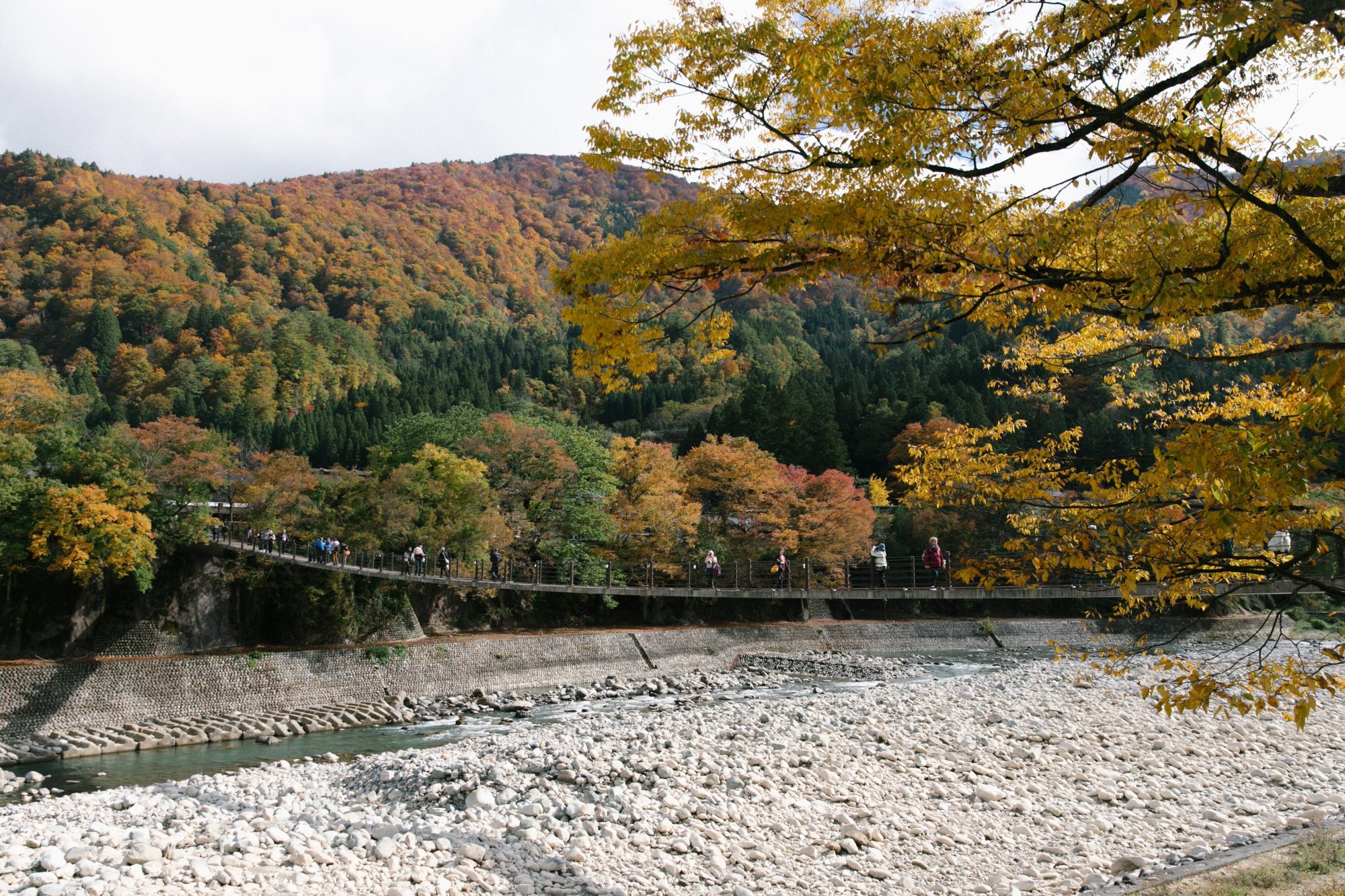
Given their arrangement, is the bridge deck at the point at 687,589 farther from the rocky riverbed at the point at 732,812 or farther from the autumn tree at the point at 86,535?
the rocky riverbed at the point at 732,812

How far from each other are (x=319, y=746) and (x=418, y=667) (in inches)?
235

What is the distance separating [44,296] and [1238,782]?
7968 cm

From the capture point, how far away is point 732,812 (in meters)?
7.69

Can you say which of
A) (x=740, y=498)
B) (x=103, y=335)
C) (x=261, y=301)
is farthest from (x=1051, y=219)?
(x=261, y=301)

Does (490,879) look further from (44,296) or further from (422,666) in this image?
(44,296)

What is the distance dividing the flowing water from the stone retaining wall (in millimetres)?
2267

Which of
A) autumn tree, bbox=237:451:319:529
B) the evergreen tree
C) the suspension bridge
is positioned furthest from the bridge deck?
the evergreen tree

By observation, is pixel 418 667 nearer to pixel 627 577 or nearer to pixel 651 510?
pixel 627 577

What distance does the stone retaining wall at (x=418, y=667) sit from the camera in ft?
50.6

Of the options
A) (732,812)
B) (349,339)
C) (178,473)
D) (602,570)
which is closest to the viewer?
(732,812)

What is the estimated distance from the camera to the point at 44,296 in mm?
65500

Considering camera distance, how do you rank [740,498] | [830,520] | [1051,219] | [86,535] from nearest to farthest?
[1051,219] < [86,535] < [830,520] < [740,498]

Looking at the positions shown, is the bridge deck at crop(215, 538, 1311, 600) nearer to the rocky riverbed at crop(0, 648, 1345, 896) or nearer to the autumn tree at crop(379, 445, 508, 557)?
the autumn tree at crop(379, 445, 508, 557)

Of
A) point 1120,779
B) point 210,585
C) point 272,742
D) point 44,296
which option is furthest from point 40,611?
point 44,296
